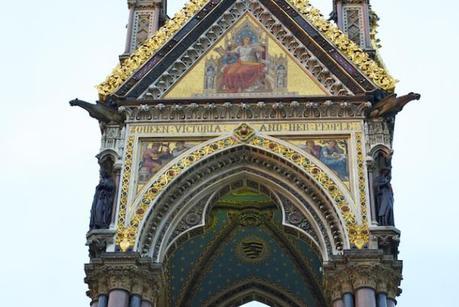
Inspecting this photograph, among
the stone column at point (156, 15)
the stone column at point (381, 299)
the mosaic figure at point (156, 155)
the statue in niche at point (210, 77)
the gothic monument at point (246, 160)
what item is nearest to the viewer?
the stone column at point (381, 299)

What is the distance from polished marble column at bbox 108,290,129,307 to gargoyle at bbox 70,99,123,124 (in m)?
3.18

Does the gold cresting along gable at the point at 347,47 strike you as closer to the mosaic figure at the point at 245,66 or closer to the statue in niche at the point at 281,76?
the mosaic figure at the point at 245,66

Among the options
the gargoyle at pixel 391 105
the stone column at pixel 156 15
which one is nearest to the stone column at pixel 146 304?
the gargoyle at pixel 391 105

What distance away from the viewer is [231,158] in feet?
57.9

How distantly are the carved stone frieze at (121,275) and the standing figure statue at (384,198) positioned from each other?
3.41m

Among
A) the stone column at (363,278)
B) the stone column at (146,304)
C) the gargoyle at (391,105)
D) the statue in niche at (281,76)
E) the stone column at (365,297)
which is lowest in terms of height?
the stone column at (365,297)

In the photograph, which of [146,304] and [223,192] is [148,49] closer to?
[223,192]

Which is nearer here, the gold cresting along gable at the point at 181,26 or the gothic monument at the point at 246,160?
the gothic monument at the point at 246,160

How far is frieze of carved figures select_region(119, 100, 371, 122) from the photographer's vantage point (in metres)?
17.8

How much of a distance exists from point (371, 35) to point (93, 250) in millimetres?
6268

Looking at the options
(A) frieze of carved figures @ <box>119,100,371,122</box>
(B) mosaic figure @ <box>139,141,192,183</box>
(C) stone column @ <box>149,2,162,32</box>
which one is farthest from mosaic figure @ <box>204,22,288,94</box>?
(C) stone column @ <box>149,2,162,32</box>

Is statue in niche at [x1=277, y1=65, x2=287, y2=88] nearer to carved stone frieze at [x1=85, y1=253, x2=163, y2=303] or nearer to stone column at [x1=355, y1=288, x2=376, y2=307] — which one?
carved stone frieze at [x1=85, y1=253, x2=163, y2=303]

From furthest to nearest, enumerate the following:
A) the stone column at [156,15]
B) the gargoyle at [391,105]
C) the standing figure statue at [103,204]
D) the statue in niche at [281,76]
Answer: the stone column at [156,15]
the statue in niche at [281,76]
the gargoyle at [391,105]
the standing figure statue at [103,204]

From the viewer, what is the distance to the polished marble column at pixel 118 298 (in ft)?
52.2
